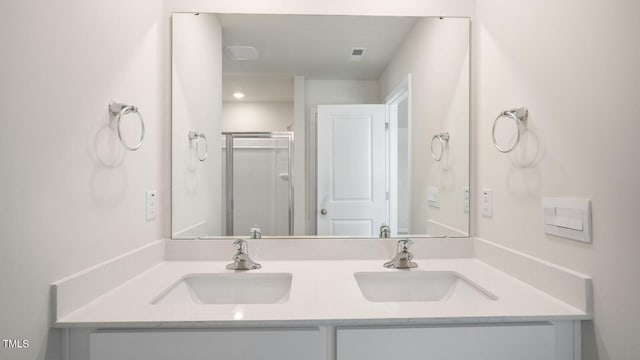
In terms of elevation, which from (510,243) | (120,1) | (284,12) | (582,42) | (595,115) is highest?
(284,12)

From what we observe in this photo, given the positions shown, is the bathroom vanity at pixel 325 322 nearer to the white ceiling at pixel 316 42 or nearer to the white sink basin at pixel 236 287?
the white sink basin at pixel 236 287

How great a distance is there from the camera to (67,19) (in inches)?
34.3

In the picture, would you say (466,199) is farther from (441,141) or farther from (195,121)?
(195,121)

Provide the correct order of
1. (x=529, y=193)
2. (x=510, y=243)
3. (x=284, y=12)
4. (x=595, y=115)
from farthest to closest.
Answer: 1. (x=284, y=12)
2. (x=510, y=243)
3. (x=529, y=193)
4. (x=595, y=115)

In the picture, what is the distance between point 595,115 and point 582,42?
0.67 ft

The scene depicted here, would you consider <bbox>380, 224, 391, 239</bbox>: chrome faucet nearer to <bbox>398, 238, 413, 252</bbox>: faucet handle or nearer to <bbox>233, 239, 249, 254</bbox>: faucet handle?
<bbox>398, 238, 413, 252</bbox>: faucet handle

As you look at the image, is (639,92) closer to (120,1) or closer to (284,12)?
(284,12)

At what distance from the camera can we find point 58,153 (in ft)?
2.73

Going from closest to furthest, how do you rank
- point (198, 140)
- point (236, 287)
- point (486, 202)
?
point (236, 287) < point (486, 202) < point (198, 140)

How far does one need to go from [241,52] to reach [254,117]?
30 cm

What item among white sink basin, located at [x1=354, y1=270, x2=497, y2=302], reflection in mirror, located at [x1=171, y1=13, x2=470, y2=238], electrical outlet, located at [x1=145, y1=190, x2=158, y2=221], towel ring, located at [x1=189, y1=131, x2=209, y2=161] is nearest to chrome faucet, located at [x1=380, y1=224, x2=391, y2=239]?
reflection in mirror, located at [x1=171, y1=13, x2=470, y2=238]

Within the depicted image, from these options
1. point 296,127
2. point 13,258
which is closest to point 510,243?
point 296,127

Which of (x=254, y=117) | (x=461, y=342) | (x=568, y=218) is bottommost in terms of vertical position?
(x=461, y=342)

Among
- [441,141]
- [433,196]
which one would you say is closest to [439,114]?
[441,141]
